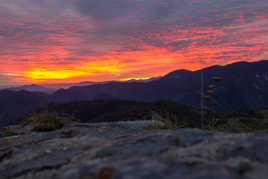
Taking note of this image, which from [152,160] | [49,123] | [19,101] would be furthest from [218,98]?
[152,160]

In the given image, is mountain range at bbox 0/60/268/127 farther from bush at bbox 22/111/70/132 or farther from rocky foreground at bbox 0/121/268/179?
rocky foreground at bbox 0/121/268/179

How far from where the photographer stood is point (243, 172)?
1336mm

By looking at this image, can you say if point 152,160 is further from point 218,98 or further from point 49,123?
point 218,98

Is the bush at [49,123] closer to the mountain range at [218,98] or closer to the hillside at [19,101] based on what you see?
the mountain range at [218,98]

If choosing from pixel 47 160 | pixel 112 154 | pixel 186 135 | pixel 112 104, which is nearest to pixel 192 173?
pixel 112 154

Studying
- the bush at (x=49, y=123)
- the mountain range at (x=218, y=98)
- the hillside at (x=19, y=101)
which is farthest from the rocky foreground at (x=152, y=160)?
the hillside at (x=19, y=101)

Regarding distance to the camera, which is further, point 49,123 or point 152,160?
point 49,123

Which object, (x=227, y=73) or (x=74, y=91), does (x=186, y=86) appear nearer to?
(x=227, y=73)

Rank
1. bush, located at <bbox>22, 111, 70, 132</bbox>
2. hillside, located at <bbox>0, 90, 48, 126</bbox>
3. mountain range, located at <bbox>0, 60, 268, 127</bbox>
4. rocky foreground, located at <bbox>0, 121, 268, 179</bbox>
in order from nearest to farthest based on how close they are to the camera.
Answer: rocky foreground, located at <bbox>0, 121, 268, 179</bbox>, bush, located at <bbox>22, 111, 70, 132</bbox>, hillside, located at <bbox>0, 90, 48, 126</bbox>, mountain range, located at <bbox>0, 60, 268, 127</bbox>

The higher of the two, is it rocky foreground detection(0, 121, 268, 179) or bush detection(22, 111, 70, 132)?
rocky foreground detection(0, 121, 268, 179)

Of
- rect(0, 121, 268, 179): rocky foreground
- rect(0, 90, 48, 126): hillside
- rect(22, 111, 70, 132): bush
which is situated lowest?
rect(0, 90, 48, 126): hillside

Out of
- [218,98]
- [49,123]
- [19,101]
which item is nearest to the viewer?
[49,123]

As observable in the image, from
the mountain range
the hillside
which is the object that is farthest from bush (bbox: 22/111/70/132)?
the hillside

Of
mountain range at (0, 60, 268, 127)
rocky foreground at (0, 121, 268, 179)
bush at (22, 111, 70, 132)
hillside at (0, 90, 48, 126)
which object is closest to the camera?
rocky foreground at (0, 121, 268, 179)
